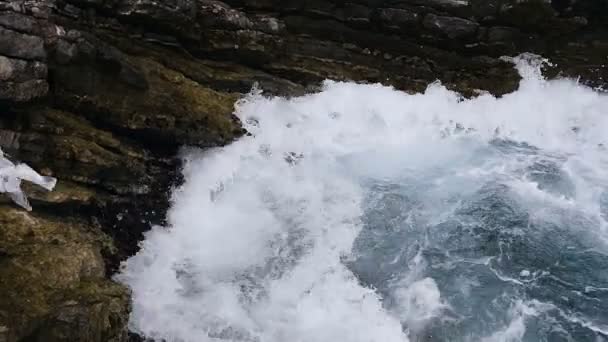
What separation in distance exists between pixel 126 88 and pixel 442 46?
28.1 ft

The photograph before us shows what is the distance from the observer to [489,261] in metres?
12.1

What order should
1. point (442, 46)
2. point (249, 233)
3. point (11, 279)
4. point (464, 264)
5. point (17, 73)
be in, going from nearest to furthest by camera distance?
point (11, 279) < point (17, 73) < point (464, 264) < point (249, 233) < point (442, 46)

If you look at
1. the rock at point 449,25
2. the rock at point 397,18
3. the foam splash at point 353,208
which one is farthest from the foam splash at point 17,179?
the rock at point 449,25

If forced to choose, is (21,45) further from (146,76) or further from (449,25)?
(449,25)

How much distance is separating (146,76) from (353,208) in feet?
18.5

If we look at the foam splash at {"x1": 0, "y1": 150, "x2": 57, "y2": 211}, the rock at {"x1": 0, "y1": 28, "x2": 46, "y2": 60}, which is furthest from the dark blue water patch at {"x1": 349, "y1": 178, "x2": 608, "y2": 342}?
the rock at {"x1": 0, "y1": 28, "x2": 46, "y2": 60}

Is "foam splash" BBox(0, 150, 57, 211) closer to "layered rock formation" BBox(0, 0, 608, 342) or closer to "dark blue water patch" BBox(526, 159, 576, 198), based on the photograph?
"layered rock formation" BBox(0, 0, 608, 342)

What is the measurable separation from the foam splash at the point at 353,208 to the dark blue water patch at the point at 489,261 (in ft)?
0.17

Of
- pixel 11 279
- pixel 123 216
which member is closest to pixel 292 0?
pixel 123 216

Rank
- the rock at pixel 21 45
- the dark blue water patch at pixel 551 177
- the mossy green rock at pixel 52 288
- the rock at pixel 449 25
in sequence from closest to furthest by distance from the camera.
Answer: the mossy green rock at pixel 52 288
the rock at pixel 21 45
the dark blue water patch at pixel 551 177
the rock at pixel 449 25

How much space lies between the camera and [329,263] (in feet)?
40.2

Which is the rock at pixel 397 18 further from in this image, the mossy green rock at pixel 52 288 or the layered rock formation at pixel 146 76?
Answer: the mossy green rock at pixel 52 288

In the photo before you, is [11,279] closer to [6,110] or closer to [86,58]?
[6,110]

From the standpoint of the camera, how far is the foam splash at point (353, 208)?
36.9 ft
